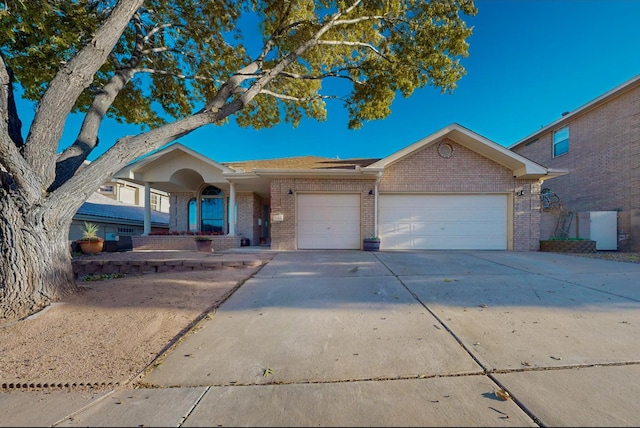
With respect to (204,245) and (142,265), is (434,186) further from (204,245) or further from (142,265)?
(142,265)

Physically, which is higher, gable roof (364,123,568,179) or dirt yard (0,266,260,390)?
gable roof (364,123,568,179)

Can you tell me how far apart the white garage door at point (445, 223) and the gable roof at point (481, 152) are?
1.24 m

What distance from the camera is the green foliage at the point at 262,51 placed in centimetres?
616

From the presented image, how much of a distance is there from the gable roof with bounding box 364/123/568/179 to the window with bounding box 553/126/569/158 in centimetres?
597

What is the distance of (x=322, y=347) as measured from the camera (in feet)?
8.17

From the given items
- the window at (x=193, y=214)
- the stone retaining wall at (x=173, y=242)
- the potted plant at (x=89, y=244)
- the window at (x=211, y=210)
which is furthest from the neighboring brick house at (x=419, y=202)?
the potted plant at (x=89, y=244)

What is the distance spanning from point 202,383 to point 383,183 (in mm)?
8909

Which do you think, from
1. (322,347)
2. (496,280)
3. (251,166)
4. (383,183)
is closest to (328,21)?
(383,183)

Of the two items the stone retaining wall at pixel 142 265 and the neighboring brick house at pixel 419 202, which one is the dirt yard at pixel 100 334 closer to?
the stone retaining wall at pixel 142 265

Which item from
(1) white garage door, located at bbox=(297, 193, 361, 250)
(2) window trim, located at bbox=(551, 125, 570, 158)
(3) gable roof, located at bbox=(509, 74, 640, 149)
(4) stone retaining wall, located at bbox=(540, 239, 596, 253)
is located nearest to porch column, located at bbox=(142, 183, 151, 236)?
(1) white garage door, located at bbox=(297, 193, 361, 250)

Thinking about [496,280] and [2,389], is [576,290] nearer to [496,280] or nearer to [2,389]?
[496,280]

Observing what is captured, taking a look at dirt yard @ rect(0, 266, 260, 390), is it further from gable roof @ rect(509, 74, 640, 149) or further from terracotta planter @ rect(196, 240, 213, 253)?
gable roof @ rect(509, 74, 640, 149)

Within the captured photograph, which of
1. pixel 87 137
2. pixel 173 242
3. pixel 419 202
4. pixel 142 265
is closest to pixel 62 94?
pixel 87 137

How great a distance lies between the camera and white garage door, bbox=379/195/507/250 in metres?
9.90
